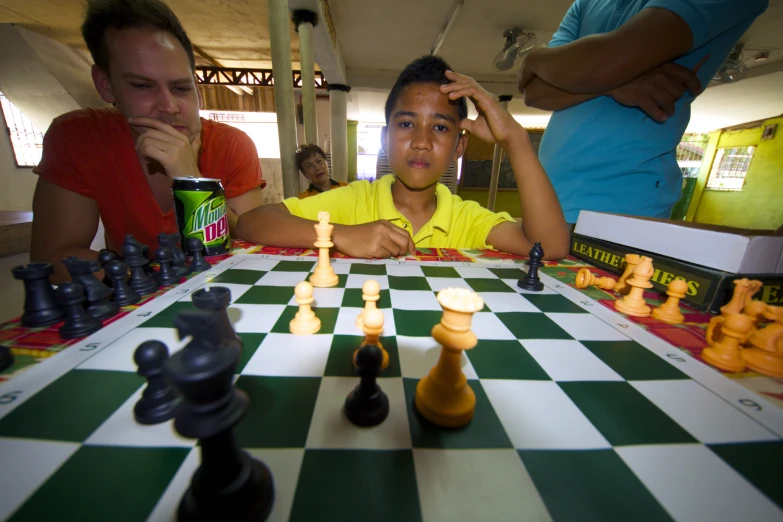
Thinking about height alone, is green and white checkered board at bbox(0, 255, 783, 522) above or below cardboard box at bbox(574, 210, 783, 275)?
below

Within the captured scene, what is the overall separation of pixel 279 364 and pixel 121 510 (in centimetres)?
21

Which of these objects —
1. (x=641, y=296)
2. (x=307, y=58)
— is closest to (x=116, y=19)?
(x=641, y=296)

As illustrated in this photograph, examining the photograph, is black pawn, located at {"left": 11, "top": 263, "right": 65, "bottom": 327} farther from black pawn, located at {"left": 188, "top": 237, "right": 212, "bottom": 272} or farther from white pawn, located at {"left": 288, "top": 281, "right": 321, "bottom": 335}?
white pawn, located at {"left": 288, "top": 281, "right": 321, "bottom": 335}

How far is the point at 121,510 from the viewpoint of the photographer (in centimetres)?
25

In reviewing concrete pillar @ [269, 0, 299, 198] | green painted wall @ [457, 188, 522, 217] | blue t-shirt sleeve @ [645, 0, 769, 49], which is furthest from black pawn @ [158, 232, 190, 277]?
green painted wall @ [457, 188, 522, 217]

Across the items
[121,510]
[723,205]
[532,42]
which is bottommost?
[121,510]

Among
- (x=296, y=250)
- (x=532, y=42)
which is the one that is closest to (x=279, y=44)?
(x=296, y=250)

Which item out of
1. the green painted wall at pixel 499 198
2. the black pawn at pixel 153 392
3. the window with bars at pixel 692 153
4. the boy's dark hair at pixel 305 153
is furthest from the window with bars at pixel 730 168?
the black pawn at pixel 153 392

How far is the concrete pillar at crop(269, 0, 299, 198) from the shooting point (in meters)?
2.66

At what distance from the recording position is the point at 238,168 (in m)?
1.38

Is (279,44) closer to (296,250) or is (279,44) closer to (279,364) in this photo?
(296,250)

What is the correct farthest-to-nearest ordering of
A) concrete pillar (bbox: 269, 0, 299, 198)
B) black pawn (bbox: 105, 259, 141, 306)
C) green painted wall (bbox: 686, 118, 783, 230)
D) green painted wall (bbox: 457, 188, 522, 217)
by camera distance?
green painted wall (bbox: 457, 188, 522, 217), green painted wall (bbox: 686, 118, 783, 230), concrete pillar (bbox: 269, 0, 299, 198), black pawn (bbox: 105, 259, 141, 306)

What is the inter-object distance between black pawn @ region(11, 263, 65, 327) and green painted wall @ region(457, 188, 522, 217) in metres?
8.92

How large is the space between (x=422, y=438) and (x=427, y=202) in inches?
44.6
